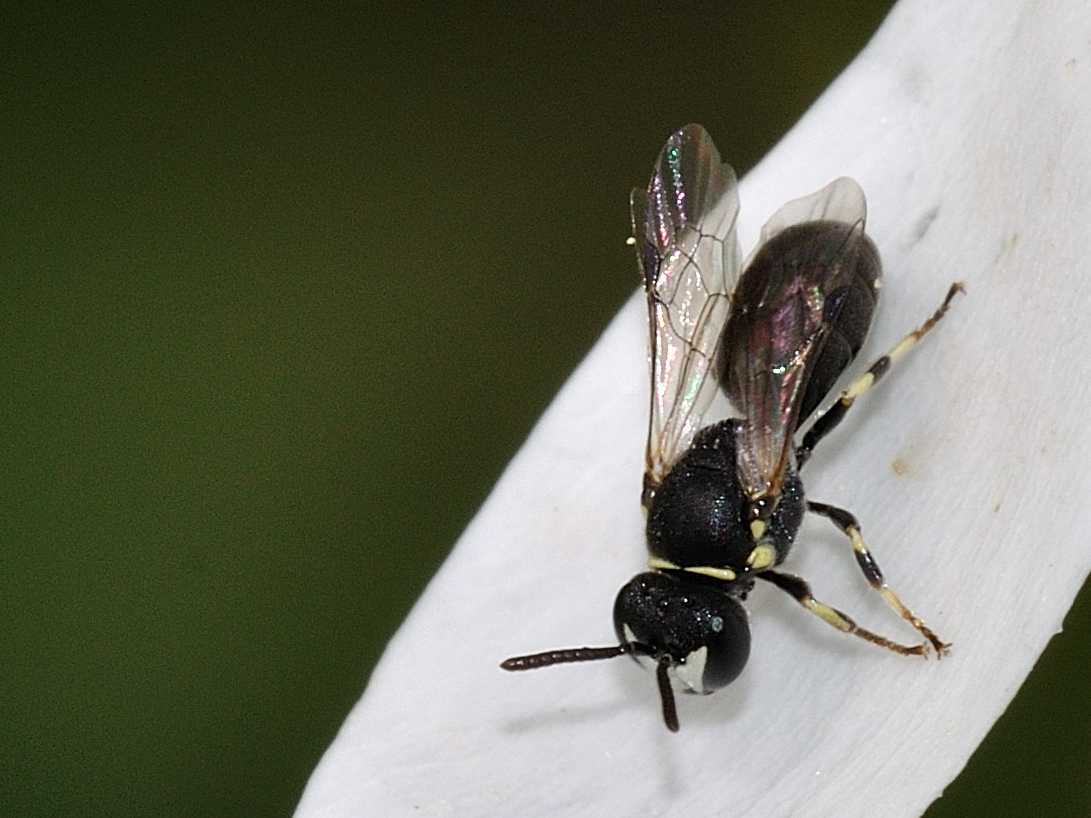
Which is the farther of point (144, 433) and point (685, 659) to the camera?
point (144, 433)

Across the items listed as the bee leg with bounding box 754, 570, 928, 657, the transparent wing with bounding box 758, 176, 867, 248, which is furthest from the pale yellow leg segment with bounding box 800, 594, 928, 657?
the transparent wing with bounding box 758, 176, 867, 248

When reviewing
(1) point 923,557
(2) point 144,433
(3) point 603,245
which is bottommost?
(2) point 144,433

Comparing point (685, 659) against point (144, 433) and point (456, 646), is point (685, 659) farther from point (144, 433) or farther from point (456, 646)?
point (144, 433)

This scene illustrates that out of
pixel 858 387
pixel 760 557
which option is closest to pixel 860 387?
pixel 858 387

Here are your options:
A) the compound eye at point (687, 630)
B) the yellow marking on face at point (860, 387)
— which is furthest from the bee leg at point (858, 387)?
the compound eye at point (687, 630)

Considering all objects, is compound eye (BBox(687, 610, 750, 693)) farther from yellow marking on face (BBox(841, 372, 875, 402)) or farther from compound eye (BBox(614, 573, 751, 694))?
yellow marking on face (BBox(841, 372, 875, 402))

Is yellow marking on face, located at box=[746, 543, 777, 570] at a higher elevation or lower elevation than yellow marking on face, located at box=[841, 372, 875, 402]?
lower

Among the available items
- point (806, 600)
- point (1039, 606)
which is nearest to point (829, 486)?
point (806, 600)
